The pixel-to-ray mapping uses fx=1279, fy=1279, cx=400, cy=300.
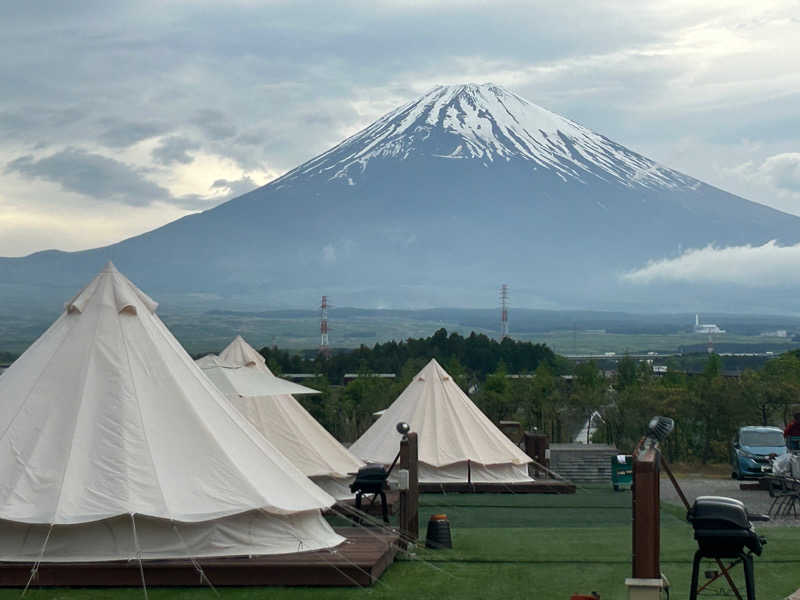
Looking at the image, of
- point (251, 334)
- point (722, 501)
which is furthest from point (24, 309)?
point (722, 501)

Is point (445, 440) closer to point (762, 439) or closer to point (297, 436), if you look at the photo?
point (297, 436)

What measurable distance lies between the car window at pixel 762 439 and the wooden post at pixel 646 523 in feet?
72.5

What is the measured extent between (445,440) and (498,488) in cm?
157

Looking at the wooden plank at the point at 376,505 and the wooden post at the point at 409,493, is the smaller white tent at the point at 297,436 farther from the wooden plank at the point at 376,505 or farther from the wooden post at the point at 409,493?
the wooden post at the point at 409,493

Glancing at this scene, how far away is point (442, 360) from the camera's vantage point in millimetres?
72062

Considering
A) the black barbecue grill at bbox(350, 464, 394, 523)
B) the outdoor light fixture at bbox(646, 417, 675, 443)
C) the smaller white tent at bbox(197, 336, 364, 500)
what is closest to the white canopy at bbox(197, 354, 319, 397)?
the smaller white tent at bbox(197, 336, 364, 500)

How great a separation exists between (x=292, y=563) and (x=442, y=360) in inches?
2399

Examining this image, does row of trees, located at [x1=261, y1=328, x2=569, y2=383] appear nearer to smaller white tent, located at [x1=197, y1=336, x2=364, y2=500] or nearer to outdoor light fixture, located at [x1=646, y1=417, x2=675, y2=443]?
smaller white tent, located at [x1=197, y1=336, x2=364, y2=500]

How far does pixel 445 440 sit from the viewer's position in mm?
26219

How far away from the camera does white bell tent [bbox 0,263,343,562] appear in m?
11.4

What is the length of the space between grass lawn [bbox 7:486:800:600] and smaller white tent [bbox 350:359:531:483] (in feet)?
21.2

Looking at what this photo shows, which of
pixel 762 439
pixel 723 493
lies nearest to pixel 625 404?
pixel 762 439

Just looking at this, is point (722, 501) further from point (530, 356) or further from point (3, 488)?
point (530, 356)

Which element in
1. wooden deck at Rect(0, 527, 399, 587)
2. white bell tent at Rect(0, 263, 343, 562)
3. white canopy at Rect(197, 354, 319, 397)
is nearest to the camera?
wooden deck at Rect(0, 527, 399, 587)
